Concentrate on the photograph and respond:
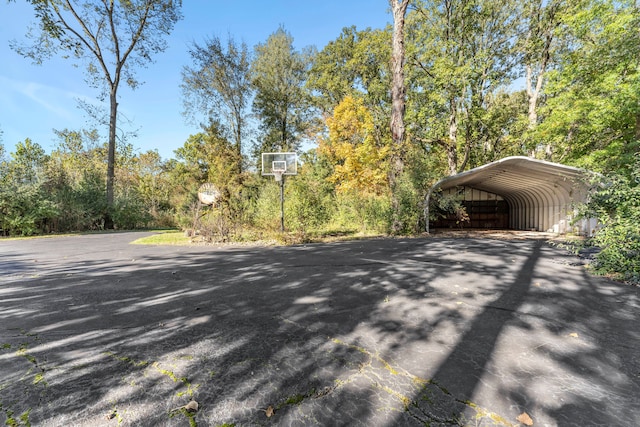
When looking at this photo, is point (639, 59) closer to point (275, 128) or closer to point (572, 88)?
point (572, 88)

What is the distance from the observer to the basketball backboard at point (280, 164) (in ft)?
40.5

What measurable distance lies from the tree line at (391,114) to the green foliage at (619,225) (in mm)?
2445

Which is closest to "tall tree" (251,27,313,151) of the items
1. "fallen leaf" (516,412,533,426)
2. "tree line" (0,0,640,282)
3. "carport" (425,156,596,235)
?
"tree line" (0,0,640,282)

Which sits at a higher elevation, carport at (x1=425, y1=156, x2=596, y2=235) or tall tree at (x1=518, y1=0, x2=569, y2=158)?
tall tree at (x1=518, y1=0, x2=569, y2=158)

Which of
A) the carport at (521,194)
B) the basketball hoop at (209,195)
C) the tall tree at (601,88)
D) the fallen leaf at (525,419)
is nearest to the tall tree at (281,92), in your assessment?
the basketball hoop at (209,195)

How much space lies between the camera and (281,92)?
→ 23.6 m

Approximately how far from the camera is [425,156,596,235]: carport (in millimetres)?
10734

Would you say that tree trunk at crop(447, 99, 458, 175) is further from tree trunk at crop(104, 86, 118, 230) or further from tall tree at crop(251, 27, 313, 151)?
tree trunk at crop(104, 86, 118, 230)

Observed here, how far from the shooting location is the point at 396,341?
239 centimetres

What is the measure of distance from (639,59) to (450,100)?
23.7 feet

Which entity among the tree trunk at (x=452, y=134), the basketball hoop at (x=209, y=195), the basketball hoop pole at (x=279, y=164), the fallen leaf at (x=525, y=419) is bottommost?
the fallen leaf at (x=525, y=419)

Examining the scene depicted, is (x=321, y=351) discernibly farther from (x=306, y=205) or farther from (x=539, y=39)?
(x=539, y=39)

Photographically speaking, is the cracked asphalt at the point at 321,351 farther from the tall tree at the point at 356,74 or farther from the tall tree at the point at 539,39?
the tall tree at the point at 356,74

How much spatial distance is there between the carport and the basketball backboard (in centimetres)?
653
